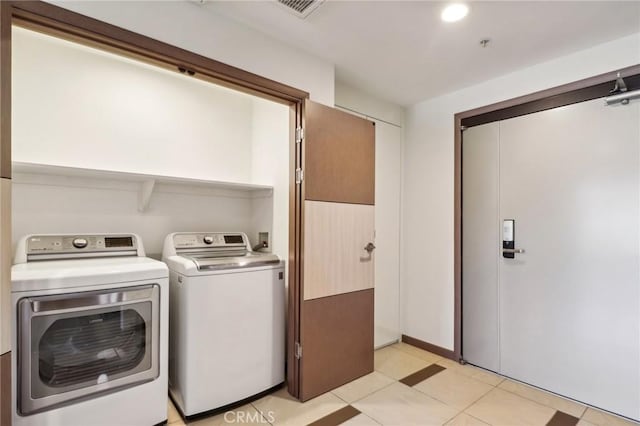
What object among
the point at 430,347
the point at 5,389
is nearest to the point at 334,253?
the point at 430,347

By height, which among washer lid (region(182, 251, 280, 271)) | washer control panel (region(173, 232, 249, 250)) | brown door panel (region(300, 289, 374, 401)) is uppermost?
washer control panel (region(173, 232, 249, 250))

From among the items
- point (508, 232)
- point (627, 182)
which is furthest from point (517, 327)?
point (627, 182)

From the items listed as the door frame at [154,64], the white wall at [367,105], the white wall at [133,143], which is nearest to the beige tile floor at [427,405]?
the door frame at [154,64]

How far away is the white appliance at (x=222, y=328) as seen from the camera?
1.91 meters

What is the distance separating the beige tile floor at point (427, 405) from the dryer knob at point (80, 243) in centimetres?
120

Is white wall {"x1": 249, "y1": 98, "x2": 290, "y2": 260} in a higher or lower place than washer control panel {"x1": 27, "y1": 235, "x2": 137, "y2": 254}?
higher

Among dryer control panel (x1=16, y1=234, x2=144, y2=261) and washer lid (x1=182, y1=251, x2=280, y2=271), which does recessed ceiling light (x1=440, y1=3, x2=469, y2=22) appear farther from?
dryer control panel (x1=16, y1=234, x2=144, y2=261)

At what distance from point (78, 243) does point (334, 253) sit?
1697mm

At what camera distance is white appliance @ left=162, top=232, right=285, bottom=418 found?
191cm

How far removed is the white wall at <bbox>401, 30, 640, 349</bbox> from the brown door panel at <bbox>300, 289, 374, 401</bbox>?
84cm

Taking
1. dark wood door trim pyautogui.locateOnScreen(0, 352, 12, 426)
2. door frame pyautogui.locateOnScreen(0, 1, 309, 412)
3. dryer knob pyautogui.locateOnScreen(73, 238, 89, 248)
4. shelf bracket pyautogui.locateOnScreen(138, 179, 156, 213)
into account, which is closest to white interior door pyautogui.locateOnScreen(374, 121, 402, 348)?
door frame pyautogui.locateOnScreen(0, 1, 309, 412)

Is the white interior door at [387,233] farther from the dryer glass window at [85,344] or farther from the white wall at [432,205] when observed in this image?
the dryer glass window at [85,344]

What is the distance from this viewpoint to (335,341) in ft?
7.66

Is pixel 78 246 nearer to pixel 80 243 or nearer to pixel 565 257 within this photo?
pixel 80 243
